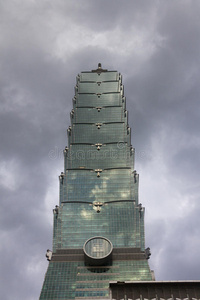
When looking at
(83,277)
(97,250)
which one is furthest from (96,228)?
(83,277)

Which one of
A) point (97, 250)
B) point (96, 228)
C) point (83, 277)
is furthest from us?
point (96, 228)

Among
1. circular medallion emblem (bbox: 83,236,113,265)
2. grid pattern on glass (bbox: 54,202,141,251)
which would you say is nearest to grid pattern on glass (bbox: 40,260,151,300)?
circular medallion emblem (bbox: 83,236,113,265)

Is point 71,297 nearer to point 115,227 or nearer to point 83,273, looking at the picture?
point 83,273

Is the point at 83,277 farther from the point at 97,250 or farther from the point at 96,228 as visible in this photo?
the point at 96,228

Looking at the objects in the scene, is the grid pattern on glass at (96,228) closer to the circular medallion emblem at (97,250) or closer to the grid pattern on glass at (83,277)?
the circular medallion emblem at (97,250)

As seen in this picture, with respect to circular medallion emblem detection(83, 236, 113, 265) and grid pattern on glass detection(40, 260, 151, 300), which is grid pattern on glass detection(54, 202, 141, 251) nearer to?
circular medallion emblem detection(83, 236, 113, 265)

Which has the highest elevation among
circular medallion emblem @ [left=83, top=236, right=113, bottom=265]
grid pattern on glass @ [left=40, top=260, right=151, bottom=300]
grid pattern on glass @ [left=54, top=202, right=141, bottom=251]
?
grid pattern on glass @ [left=54, top=202, right=141, bottom=251]

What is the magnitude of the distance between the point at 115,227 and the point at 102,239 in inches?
597

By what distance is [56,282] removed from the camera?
167 meters

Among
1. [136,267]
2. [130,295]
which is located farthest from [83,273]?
[130,295]

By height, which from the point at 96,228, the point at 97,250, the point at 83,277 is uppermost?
the point at 96,228

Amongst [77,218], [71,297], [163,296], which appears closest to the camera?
[163,296]

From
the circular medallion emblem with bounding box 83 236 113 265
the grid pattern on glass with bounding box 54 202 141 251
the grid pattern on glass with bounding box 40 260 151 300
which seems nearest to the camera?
the grid pattern on glass with bounding box 40 260 151 300

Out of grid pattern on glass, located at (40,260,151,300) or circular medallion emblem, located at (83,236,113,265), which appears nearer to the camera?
grid pattern on glass, located at (40,260,151,300)
